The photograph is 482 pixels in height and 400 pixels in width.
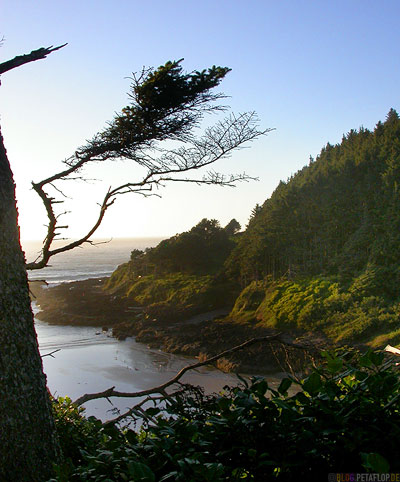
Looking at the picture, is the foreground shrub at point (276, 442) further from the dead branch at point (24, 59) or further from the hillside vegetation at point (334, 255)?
the hillside vegetation at point (334, 255)

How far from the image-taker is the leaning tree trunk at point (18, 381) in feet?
7.86

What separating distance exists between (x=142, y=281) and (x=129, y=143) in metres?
32.0

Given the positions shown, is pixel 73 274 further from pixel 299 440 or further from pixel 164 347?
pixel 299 440

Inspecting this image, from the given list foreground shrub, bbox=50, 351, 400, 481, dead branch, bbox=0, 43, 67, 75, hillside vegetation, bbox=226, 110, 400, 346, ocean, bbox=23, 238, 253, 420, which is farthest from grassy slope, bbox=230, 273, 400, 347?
foreground shrub, bbox=50, 351, 400, 481

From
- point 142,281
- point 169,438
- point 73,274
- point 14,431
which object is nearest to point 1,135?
point 14,431

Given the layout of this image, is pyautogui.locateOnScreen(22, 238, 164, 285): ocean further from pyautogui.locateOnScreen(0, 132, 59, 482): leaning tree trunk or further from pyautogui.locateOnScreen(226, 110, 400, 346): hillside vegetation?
pyautogui.locateOnScreen(0, 132, 59, 482): leaning tree trunk

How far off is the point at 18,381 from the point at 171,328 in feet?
73.4

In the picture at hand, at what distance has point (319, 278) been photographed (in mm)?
27781

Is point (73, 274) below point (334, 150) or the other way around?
below

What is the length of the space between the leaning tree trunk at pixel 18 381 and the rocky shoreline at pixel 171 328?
9683mm

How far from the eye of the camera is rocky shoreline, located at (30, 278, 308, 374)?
17.5 metres

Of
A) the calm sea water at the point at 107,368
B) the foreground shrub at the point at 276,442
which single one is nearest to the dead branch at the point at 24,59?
the foreground shrub at the point at 276,442

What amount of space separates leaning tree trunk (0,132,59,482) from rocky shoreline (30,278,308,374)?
9683 mm

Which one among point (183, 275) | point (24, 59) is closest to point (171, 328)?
point (183, 275)
